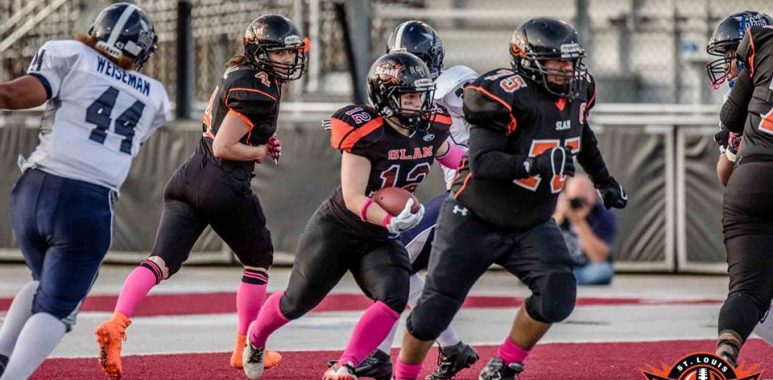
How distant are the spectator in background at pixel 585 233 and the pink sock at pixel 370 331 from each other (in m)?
5.69

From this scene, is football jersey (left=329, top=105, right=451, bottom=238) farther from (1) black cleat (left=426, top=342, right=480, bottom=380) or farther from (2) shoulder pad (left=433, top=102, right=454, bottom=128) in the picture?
(1) black cleat (left=426, top=342, right=480, bottom=380)

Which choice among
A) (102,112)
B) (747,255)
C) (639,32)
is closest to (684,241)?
(639,32)

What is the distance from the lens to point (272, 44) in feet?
22.2

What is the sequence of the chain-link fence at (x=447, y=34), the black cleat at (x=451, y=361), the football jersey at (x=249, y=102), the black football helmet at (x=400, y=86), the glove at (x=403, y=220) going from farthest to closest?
the chain-link fence at (x=447, y=34), the football jersey at (x=249, y=102), the black cleat at (x=451, y=361), the black football helmet at (x=400, y=86), the glove at (x=403, y=220)

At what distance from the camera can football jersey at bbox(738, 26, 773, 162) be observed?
5.80 meters

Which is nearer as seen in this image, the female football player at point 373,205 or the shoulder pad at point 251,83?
the female football player at point 373,205

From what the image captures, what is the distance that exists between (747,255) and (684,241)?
266 inches

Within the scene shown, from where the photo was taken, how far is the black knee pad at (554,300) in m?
5.54

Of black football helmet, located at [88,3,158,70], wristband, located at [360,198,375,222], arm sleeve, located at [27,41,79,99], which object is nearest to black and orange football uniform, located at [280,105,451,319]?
wristband, located at [360,198,375,222]

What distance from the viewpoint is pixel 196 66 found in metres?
15.3

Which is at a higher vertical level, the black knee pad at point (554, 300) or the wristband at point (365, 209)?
the wristband at point (365, 209)

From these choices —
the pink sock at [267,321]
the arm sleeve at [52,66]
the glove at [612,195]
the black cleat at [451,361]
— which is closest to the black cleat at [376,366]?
the black cleat at [451,361]

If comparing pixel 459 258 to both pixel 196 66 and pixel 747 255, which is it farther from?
pixel 196 66

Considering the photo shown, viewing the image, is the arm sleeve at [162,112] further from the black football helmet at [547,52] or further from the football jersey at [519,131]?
the black football helmet at [547,52]
